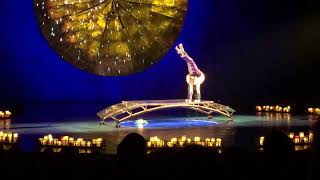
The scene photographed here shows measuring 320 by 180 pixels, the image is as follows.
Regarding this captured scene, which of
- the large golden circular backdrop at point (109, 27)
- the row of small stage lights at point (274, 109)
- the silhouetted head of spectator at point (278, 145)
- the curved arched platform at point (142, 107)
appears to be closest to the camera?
the silhouetted head of spectator at point (278, 145)

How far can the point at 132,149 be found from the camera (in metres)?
2.11

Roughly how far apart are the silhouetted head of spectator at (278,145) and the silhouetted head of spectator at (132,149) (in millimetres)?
516

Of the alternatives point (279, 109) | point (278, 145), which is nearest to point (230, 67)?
point (279, 109)

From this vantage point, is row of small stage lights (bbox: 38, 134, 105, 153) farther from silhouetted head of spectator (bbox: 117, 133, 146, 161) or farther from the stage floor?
silhouetted head of spectator (bbox: 117, 133, 146, 161)

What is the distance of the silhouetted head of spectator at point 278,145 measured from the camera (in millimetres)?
2008

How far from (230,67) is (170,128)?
18.0 feet

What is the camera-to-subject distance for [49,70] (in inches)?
489

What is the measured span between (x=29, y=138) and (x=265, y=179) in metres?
5.34

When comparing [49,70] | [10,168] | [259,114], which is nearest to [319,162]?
[10,168]

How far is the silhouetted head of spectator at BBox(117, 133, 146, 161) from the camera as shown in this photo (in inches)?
82.5

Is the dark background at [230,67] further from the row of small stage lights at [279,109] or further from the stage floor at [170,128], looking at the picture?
the stage floor at [170,128]

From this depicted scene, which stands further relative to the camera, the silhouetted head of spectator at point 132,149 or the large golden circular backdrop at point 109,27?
the large golden circular backdrop at point 109,27

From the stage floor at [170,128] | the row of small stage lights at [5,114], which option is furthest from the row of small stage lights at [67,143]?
the row of small stage lights at [5,114]

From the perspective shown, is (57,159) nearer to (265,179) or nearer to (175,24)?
(265,179)
